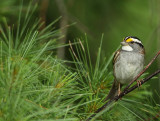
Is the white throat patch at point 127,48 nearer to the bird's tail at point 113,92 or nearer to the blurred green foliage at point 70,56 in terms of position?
the blurred green foliage at point 70,56

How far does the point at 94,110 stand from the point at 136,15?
2022 mm

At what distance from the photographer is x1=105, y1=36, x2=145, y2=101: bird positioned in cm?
272

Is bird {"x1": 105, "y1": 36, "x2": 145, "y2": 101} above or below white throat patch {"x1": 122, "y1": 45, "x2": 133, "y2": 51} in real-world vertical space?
below

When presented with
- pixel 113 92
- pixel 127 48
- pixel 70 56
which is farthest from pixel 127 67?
pixel 70 56

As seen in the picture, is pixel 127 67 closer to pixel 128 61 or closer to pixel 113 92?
pixel 128 61

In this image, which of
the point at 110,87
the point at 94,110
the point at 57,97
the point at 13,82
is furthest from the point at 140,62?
the point at 13,82

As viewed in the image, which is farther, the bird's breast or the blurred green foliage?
the bird's breast

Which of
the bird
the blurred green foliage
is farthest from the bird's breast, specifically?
the blurred green foliage

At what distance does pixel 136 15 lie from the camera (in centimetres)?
371

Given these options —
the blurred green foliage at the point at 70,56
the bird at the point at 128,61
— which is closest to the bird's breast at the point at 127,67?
the bird at the point at 128,61

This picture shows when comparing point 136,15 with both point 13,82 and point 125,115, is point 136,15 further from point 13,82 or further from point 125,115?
point 13,82

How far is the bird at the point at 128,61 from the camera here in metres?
2.72

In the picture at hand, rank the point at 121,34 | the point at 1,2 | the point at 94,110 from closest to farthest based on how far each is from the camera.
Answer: the point at 94,110
the point at 1,2
the point at 121,34

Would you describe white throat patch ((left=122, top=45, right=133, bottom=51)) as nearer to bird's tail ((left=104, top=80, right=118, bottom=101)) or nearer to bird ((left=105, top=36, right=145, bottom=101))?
bird ((left=105, top=36, right=145, bottom=101))
